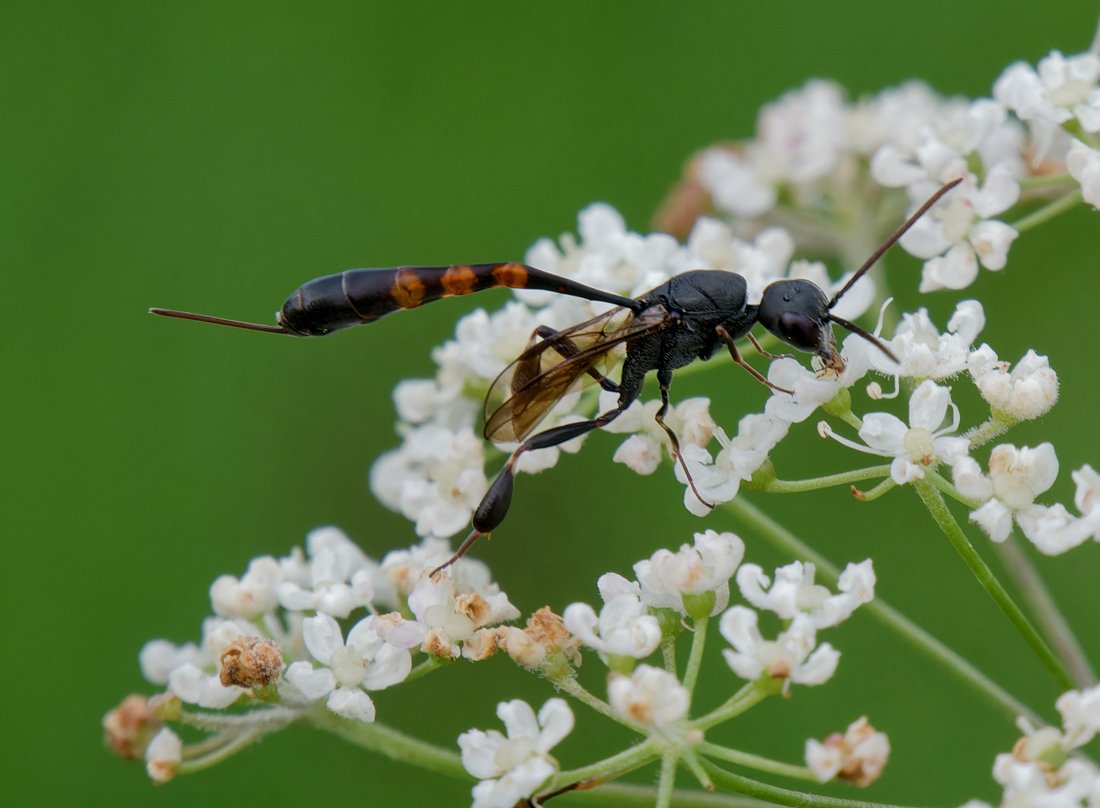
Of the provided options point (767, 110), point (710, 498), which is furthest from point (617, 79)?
point (710, 498)

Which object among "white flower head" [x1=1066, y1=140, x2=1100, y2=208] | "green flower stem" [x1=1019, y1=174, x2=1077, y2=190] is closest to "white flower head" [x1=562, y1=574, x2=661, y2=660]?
"white flower head" [x1=1066, y1=140, x2=1100, y2=208]

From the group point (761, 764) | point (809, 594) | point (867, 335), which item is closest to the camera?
point (761, 764)

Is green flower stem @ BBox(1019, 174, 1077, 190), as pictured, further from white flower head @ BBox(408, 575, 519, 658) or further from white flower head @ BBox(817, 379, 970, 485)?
white flower head @ BBox(408, 575, 519, 658)

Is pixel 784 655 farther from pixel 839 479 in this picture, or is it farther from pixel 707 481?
pixel 707 481

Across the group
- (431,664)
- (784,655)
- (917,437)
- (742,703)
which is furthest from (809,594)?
(431,664)

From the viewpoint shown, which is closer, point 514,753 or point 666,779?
point 666,779

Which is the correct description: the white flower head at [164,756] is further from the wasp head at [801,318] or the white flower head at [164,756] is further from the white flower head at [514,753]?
the wasp head at [801,318]

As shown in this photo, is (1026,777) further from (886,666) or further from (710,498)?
(886,666)
